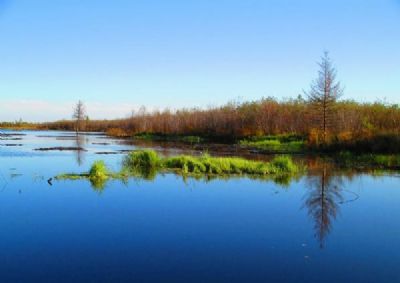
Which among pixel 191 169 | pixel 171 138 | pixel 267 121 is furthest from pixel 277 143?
pixel 191 169

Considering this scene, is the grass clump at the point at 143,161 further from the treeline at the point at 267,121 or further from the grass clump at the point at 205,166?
the treeline at the point at 267,121

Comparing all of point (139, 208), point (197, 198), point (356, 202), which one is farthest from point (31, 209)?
point (356, 202)

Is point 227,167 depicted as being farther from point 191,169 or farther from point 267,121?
point 267,121

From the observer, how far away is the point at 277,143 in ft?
107

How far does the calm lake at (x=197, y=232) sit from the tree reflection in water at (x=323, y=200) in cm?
3

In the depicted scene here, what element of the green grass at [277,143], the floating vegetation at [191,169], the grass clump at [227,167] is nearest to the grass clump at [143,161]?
the floating vegetation at [191,169]

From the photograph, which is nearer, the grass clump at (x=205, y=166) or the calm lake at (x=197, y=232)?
the calm lake at (x=197, y=232)

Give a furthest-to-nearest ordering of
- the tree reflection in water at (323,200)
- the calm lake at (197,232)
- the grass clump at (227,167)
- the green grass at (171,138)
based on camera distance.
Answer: the green grass at (171,138), the grass clump at (227,167), the tree reflection in water at (323,200), the calm lake at (197,232)

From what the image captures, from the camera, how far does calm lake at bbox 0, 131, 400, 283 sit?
6.15 metres

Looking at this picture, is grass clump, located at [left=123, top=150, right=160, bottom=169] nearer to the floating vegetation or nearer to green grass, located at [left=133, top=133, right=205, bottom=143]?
the floating vegetation

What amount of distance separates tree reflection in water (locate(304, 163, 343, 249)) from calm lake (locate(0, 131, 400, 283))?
30mm

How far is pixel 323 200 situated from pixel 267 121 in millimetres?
27145

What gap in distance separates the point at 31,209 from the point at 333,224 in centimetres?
638

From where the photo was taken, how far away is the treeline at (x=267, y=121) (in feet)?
94.5
